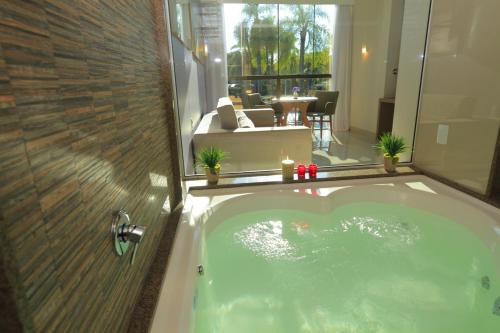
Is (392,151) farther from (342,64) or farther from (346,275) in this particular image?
(342,64)

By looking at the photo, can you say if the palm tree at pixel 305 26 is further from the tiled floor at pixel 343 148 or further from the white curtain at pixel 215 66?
the tiled floor at pixel 343 148

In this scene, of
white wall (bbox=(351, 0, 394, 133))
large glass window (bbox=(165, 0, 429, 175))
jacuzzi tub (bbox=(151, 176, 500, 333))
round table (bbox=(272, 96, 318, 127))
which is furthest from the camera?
white wall (bbox=(351, 0, 394, 133))

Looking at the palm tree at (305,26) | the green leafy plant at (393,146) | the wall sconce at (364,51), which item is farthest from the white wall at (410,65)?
the palm tree at (305,26)

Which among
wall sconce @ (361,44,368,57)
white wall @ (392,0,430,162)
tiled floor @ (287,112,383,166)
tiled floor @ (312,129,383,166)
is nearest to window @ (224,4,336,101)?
Result: wall sconce @ (361,44,368,57)

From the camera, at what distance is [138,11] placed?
1.40 metres

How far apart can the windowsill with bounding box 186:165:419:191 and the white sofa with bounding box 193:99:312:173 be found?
658 mm

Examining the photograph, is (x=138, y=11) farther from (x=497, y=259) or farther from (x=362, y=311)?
(x=497, y=259)

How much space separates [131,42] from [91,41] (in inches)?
17.2

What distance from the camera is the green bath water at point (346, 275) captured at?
140cm

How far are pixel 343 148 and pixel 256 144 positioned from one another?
6.36 feet

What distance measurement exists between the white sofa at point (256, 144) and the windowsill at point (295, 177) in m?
0.66

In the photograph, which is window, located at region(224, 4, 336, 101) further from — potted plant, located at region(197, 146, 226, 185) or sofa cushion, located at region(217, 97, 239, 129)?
potted plant, located at region(197, 146, 226, 185)

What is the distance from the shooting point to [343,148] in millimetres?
4543

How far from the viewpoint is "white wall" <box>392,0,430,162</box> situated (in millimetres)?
2564
